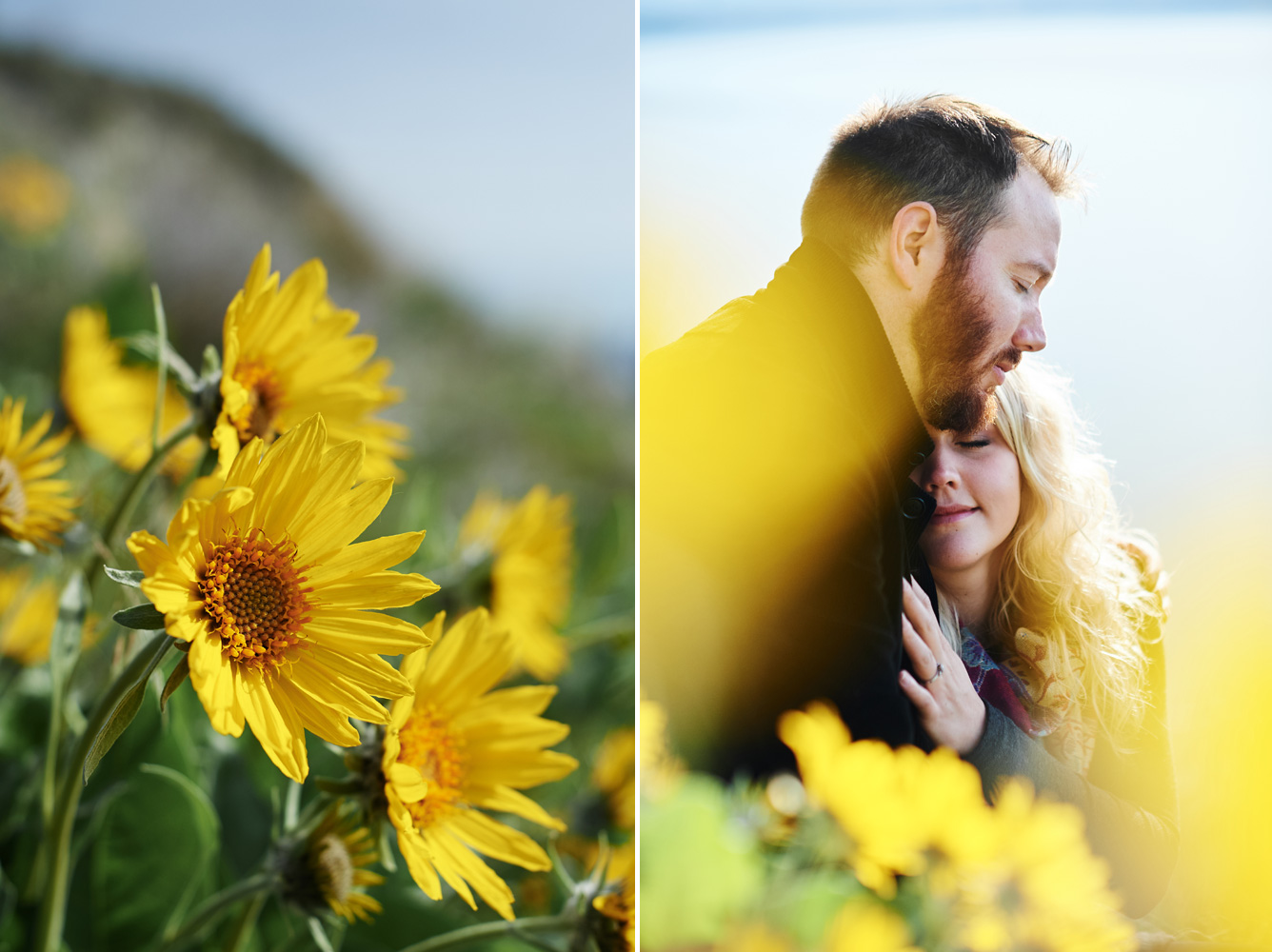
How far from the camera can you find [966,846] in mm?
872

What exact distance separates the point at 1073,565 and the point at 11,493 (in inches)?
33.4

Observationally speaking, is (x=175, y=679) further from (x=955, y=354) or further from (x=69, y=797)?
(x=955, y=354)

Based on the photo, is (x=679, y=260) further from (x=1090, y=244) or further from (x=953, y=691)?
(x=953, y=691)

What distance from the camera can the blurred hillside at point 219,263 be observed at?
46.8 inches

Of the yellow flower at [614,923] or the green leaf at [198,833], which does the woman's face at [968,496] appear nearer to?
the yellow flower at [614,923]

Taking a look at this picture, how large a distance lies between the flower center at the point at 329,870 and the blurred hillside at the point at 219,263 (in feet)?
2.15

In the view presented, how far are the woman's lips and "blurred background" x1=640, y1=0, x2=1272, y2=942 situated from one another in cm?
14

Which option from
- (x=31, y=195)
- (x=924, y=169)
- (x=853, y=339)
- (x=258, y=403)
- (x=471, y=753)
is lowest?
(x=471, y=753)

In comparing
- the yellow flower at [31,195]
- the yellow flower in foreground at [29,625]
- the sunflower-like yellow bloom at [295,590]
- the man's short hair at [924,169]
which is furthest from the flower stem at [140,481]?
the yellow flower at [31,195]

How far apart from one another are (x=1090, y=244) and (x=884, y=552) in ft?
1.12

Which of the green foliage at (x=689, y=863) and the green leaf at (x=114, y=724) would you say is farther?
the green foliage at (x=689, y=863)

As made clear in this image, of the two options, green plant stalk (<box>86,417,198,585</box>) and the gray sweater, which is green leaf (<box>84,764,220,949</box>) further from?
the gray sweater

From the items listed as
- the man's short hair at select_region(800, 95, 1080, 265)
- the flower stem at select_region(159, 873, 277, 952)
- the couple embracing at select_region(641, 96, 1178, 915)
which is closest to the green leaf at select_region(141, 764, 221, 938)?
the flower stem at select_region(159, 873, 277, 952)

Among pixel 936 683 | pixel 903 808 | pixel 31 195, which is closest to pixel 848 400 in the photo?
pixel 936 683
